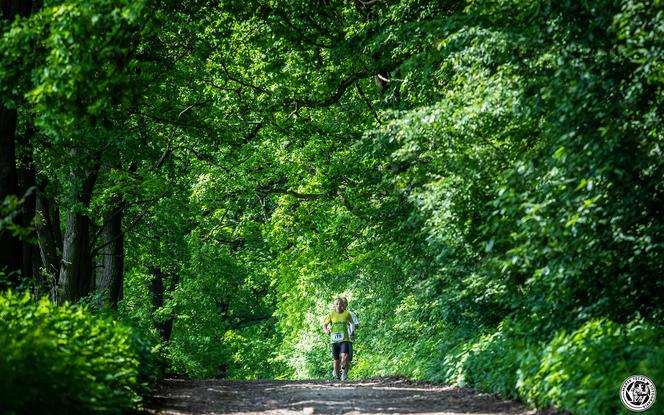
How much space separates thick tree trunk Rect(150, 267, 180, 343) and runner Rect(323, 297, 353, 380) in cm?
2017

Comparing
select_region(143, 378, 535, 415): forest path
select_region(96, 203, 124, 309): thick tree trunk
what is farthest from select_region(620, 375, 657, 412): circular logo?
select_region(96, 203, 124, 309): thick tree trunk

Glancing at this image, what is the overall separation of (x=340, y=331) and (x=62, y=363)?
13101 millimetres

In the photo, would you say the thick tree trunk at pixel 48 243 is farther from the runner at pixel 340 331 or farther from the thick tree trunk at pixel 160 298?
the thick tree trunk at pixel 160 298

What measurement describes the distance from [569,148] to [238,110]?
51.3 ft

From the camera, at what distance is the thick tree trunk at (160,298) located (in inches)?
1565

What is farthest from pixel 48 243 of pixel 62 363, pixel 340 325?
pixel 62 363

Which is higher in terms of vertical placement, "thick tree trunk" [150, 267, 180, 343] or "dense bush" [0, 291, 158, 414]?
"thick tree trunk" [150, 267, 180, 343]

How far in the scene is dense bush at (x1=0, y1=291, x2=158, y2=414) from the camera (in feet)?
21.1

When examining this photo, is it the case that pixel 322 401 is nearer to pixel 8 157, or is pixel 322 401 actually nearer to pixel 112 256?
pixel 8 157

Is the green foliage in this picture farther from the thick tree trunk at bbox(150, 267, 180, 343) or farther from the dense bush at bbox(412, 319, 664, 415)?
the thick tree trunk at bbox(150, 267, 180, 343)

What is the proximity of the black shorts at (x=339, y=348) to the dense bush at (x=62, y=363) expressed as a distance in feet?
30.7

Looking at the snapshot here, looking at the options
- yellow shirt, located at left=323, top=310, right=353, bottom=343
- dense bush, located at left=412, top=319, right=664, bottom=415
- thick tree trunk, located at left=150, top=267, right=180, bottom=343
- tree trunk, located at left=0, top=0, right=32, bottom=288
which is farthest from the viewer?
thick tree trunk, located at left=150, top=267, right=180, bottom=343

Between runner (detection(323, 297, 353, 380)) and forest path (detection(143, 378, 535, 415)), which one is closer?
forest path (detection(143, 378, 535, 415))

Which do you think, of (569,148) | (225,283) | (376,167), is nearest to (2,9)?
(569,148)
